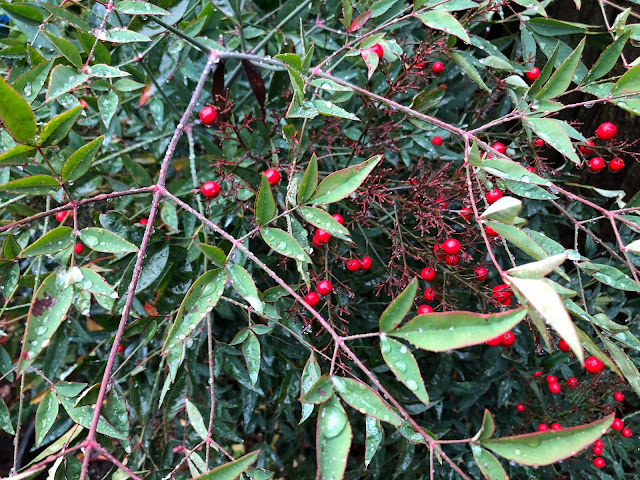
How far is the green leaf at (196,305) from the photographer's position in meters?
0.67

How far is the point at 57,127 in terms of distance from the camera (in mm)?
715

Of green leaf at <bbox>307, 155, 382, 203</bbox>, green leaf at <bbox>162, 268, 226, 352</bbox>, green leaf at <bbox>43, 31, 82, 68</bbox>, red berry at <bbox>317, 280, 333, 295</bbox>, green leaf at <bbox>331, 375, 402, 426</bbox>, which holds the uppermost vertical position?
green leaf at <bbox>43, 31, 82, 68</bbox>

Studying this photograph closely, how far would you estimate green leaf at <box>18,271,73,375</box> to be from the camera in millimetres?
611

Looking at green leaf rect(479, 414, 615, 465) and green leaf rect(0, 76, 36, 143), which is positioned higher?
green leaf rect(0, 76, 36, 143)

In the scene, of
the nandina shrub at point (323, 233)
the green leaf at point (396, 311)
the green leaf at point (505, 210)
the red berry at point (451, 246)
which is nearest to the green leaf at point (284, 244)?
the nandina shrub at point (323, 233)

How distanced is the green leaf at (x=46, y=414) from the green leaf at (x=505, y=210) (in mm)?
786

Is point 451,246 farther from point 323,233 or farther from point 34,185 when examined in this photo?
point 34,185

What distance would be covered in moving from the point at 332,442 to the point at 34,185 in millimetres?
572

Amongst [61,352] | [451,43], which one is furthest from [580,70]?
[61,352]

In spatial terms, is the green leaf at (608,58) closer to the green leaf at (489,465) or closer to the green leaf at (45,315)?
the green leaf at (489,465)

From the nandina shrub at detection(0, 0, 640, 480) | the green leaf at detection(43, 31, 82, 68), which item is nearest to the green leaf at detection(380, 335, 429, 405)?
the nandina shrub at detection(0, 0, 640, 480)

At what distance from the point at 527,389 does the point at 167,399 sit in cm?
121

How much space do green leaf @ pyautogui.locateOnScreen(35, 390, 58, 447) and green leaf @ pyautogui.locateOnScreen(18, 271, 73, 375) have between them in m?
0.25

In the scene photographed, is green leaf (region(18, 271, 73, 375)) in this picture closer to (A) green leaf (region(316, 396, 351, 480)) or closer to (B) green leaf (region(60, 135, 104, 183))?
(B) green leaf (region(60, 135, 104, 183))
